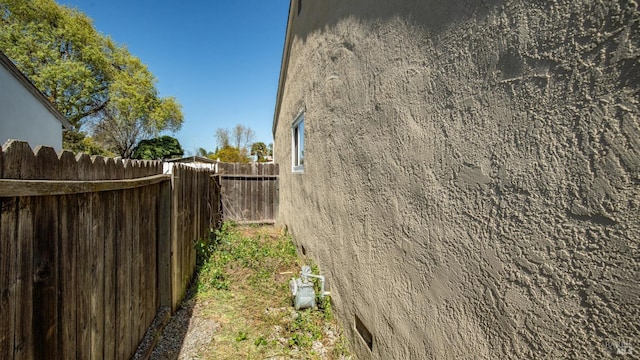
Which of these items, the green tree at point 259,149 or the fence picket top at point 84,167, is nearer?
the fence picket top at point 84,167

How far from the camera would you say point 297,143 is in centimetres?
644

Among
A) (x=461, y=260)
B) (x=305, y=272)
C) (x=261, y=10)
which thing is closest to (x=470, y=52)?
(x=461, y=260)

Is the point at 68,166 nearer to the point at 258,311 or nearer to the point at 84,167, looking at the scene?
the point at 84,167

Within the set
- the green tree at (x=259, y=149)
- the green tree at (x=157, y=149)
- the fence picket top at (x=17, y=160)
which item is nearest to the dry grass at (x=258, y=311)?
the fence picket top at (x=17, y=160)

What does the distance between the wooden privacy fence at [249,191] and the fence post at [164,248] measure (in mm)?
5245

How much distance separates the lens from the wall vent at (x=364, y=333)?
7.94 feet

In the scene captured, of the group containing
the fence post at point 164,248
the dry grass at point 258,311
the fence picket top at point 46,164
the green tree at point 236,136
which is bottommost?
the dry grass at point 258,311

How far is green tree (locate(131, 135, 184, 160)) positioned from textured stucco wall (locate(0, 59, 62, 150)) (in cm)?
1067

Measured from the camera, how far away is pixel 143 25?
21484 millimetres

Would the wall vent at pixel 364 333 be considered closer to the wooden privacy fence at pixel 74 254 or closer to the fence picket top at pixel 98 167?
the wooden privacy fence at pixel 74 254

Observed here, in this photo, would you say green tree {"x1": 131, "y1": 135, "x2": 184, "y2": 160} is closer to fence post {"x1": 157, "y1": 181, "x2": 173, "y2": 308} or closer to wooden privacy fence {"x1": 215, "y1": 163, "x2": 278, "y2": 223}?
wooden privacy fence {"x1": 215, "y1": 163, "x2": 278, "y2": 223}

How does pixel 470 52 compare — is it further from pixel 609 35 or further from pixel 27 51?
pixel 27 51

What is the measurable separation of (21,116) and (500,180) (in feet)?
55.8

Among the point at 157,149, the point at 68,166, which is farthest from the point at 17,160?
the point at 157,149
